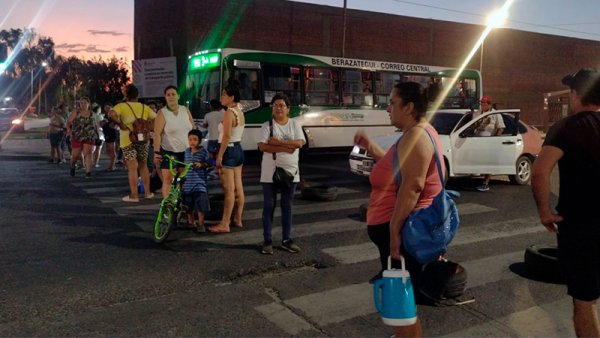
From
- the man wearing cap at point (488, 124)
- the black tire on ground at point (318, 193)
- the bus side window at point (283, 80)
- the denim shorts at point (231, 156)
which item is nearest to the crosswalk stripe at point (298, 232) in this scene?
the denim shorts at point (231, 156)

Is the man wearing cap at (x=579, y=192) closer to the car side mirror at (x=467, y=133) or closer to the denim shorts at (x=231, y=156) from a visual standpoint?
the denim shorts at (x=231, y=156)

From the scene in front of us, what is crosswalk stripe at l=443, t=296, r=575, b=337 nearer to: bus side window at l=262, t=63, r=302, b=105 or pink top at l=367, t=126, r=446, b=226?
pink top at l=367, t=126, r=446, b=226

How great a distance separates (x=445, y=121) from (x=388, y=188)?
27.2 ft

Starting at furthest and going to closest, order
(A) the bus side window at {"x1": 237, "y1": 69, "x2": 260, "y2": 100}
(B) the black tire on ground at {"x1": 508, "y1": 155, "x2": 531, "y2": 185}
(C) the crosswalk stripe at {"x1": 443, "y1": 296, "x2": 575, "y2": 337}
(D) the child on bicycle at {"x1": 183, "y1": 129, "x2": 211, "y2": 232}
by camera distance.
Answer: (A) the bus side window at {"x1": 237, "y1": 69, "x2": 260, "y2": 100} → (B) the black tire on ground at {"x1": 508, "y1": 155, "x2": 531, "y2": 185} → (D) the child on bicycle at {"x1": 183, "y1": 129, "x2": 211, "y2": 232} → (C) the crosswalk stripe at {"x1": 443, "y1": 296, "x2": 575, "y2": 337}

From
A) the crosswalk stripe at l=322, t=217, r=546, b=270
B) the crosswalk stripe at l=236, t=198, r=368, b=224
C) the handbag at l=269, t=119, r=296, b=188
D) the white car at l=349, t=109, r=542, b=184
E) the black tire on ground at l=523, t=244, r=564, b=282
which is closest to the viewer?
the black tire on ground at l=523, t=244, r=564, b=282

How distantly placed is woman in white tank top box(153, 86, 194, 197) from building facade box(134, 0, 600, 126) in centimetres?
1985

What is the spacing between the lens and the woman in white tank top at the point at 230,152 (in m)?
6.32

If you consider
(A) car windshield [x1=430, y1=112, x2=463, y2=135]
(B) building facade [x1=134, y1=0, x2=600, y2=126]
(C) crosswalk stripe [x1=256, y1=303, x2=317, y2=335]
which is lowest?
(C) crosswalk stripe [x1=256, y1=303, x2=317, y2=335]

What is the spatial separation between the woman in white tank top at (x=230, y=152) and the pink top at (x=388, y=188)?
3660 millimetres

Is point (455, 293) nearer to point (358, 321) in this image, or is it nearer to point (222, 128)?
point (358, 321)

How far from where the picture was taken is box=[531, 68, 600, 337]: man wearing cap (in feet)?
8.73

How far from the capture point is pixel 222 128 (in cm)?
639

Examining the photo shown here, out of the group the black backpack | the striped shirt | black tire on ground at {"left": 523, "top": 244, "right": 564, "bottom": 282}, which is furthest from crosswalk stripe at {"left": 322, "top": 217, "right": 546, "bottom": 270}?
the black backpack

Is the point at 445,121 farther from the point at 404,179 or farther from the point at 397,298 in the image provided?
the point at 397,298
